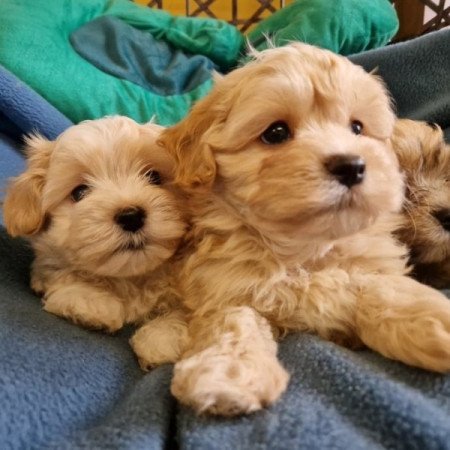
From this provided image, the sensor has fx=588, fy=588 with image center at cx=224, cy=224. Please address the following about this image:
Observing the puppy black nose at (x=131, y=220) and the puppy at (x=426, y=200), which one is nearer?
the puppy black nose at (x=131, y=220)

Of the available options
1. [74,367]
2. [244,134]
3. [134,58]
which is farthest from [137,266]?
[134,58]

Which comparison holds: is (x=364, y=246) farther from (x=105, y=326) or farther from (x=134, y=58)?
(x=134, y=58)

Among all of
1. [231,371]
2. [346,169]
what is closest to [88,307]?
[231,371]

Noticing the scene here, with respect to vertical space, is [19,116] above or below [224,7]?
above

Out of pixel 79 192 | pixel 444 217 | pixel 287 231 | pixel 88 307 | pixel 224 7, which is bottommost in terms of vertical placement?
pixel 224 7

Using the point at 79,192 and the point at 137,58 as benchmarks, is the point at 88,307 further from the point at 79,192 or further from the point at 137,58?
the point at 137,58

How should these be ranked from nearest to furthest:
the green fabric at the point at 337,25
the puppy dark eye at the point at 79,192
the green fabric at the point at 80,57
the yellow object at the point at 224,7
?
1. the puppy dark eye at the point at 79,192
2. the green fabric at the point at 80,57
3. the green fabric at the point at 337,25
4. the yellow object at the point at 224,7

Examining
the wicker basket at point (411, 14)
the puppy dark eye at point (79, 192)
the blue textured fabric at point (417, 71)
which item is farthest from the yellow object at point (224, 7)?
the puppy dark eye at point (79, 192)

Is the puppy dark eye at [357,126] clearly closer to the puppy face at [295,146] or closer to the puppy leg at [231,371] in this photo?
the puppy face at [295,146]
